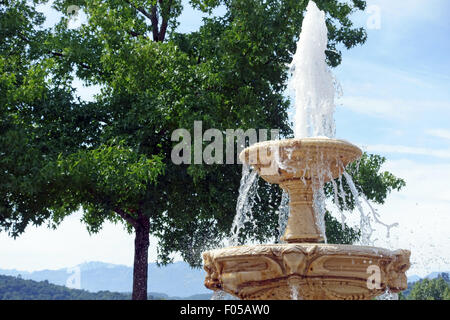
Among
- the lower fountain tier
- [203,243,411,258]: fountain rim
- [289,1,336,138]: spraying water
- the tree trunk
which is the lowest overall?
the lower fountain tier

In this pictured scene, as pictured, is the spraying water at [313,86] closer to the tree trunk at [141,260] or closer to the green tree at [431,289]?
the tree trunk at [141,260]

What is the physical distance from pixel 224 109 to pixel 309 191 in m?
8.83

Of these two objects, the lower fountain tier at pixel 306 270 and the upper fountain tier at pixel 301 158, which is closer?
the lower fountain tier at pixel 306 270

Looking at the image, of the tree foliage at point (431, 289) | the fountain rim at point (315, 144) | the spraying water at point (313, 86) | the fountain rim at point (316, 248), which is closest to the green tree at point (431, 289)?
the tree foliage at point (431, 289)

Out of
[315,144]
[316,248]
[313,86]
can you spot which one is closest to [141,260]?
[313,86]

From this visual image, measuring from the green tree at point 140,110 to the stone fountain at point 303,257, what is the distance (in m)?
6.71

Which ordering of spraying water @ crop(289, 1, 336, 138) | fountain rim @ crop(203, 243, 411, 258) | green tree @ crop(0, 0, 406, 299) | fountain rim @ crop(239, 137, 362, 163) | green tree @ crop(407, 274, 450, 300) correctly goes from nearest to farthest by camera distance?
fountain rim @ crop(203, 243, 411, 258), fountain rim @ crop(239, 137, 362, 163), spraying water @ crop(289, 1, 336, 138), green tree @ crop(0, 0, 406, 299), green tree @ crop(407, 274, 450, 300)

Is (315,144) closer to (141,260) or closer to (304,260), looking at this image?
(304,260)

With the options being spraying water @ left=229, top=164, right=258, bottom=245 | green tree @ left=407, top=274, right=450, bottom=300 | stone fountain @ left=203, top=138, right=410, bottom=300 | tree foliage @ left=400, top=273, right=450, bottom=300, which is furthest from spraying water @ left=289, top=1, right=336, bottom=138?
green tree @ left=407, top=274, right=450, bottom=300

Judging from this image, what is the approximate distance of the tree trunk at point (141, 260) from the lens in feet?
55.2

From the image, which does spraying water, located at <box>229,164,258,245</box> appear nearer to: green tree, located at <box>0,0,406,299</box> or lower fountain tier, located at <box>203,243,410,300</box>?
green tree, located at <box>0,0,406,299</box>

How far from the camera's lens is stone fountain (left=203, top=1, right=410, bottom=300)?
22.2 feet

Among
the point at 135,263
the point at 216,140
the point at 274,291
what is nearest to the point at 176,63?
the point at 216,140

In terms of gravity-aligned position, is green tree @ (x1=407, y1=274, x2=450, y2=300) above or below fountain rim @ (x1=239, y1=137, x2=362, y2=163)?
above
